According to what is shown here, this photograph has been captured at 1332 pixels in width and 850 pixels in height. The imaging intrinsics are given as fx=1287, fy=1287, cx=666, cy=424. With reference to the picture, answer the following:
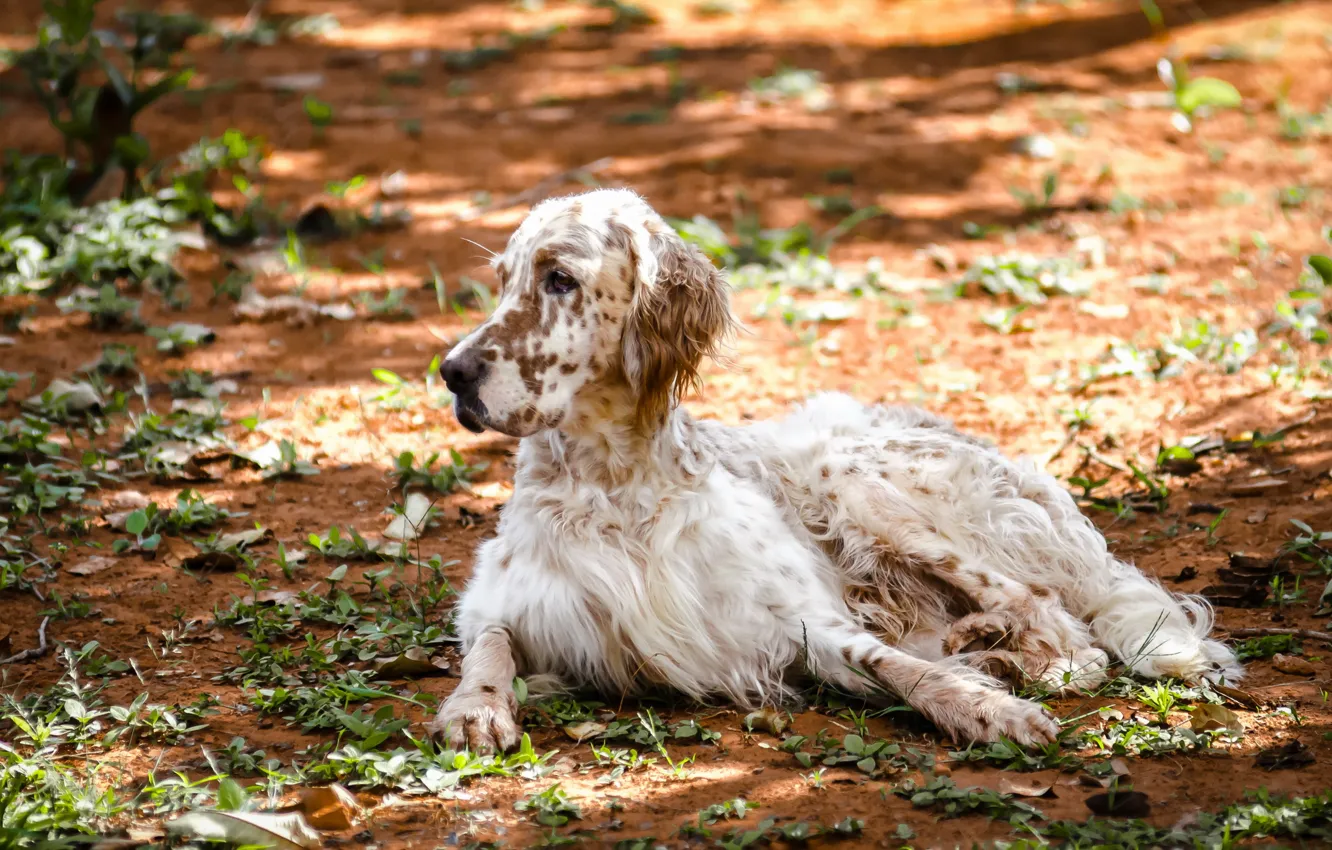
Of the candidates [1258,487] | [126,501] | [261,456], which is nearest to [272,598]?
[126,501]

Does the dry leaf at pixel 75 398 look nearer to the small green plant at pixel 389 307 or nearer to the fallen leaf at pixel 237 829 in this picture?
the small green plant at pixel 389 307

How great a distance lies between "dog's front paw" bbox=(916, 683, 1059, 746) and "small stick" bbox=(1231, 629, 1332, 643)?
36.4 inches

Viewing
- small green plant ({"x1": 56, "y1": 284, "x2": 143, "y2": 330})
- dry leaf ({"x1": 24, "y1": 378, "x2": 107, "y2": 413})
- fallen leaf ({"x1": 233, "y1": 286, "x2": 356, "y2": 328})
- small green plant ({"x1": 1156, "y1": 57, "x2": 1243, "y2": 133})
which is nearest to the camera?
dry leaf ({"x1": 24, "y1": 378, "x2": 107, "y2": 413})

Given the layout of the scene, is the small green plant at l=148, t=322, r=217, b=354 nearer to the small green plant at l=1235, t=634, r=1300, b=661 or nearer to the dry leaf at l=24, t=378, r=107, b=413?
the dry leaf at l=24, t=378, r=107, b=413

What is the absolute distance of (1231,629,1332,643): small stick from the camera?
12.9 ft

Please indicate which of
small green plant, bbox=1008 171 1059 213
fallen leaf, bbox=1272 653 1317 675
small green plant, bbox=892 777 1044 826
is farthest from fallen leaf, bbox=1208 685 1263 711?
small green plant, bbox=1008 171 1059 213

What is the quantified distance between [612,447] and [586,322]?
374 mm

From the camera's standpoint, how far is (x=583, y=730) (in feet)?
11.5

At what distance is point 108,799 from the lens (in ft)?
9.73

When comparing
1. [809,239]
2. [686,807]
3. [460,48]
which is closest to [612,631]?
[686,807]

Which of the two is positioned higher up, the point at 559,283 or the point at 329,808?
the point at 559,283

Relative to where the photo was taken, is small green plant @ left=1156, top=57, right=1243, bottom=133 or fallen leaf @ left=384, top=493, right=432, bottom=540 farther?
small green plant @ left=1156, top=57, right=1243, bottom=133

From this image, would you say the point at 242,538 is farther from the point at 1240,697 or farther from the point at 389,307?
the point at 1240,697

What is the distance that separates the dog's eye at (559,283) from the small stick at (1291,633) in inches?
91.8
